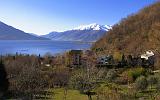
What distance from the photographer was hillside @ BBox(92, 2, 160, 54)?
229 ft

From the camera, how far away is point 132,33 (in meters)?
80.3

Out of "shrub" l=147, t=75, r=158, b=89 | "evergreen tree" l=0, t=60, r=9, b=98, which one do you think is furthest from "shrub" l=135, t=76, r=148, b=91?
"evergreen tree" l=0, t=60, r=9, b=98

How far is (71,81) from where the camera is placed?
32000mm

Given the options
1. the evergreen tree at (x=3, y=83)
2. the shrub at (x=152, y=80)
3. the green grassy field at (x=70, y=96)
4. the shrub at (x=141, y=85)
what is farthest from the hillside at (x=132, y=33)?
the evergreen tree at (x=3, y=83)

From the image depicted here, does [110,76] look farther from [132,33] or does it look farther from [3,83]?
[132,33]

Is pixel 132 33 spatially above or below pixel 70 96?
above

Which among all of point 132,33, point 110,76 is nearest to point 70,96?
point 110,76

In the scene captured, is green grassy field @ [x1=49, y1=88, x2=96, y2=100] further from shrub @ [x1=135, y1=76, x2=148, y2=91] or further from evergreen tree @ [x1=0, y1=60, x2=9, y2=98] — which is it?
shrub @ [x1=135, y1=76, x2=148, y2=91]

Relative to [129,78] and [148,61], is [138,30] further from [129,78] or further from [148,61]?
[129,78]

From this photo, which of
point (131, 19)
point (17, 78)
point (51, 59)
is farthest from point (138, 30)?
point (17, 78)

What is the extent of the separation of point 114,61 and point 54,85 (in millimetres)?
17801

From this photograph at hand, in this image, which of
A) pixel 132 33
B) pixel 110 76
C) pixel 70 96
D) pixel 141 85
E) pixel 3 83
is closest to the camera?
pixel 3 83

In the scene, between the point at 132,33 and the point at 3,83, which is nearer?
the point at 3,83

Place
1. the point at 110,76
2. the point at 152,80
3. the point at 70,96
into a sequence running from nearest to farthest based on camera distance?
the point at 70,96, the point at 152,80, the point at 110,76
